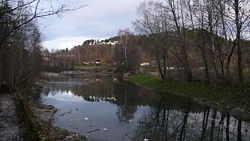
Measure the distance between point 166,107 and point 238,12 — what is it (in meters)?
8.75

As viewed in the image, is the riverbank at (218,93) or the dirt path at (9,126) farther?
the riverbank at (218,93)

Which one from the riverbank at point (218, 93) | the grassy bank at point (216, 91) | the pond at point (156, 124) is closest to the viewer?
the pond at point (156, 124)

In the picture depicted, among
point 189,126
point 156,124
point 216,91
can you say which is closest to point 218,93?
point 216,91

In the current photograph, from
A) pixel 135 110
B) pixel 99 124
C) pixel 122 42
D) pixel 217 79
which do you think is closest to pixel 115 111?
pixel 135 110

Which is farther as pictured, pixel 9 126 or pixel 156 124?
pixel 156 124

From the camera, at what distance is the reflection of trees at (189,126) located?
869cm

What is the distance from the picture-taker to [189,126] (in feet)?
34.0

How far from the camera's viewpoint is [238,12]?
14.5 m

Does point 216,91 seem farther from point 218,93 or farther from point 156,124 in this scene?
point 156,124

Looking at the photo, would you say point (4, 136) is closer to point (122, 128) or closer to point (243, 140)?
point (122, 128)

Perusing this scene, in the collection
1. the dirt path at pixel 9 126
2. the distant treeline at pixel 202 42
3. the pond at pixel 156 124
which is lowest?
the pond at pixel 156 124

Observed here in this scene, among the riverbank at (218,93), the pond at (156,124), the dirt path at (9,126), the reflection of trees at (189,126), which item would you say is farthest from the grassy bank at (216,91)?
the dirt path at (9,126)

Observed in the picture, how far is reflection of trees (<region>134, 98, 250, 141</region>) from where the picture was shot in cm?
869

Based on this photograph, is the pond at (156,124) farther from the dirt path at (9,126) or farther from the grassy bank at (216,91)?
the dirt path at (9,126)
